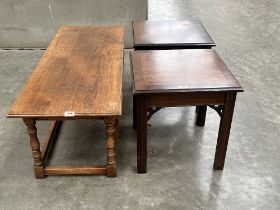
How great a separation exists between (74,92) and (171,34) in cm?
109

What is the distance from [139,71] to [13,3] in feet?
9.15

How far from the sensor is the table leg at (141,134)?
1.94 metres

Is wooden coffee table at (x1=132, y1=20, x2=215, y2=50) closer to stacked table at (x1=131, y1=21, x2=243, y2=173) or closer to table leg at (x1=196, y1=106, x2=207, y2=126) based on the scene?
stacked table at (x1=131, y1=21, x2=243, y2=173)

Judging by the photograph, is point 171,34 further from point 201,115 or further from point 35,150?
point 35,150

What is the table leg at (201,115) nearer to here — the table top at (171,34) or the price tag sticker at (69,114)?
the table top at (171,34)

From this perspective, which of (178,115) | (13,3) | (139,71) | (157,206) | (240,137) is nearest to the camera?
(157,206)

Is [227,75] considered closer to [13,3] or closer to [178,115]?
[178,115]

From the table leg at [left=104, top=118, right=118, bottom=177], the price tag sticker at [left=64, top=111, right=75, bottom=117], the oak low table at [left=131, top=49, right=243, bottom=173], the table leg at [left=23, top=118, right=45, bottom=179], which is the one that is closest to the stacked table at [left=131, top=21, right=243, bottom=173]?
the oak low table at [left=131, top=49, right=243, bottom=173]

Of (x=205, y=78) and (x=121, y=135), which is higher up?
(x=205, y=78)

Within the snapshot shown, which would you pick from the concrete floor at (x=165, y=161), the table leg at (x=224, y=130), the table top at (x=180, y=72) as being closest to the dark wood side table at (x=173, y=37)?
the table top at (x=180, y=72)

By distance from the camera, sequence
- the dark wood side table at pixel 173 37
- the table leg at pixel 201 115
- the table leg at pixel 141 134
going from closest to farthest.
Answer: the table leg at pixel 141 134, the dark wood side table at pixel 173 37, the table leg at pixel 201 115

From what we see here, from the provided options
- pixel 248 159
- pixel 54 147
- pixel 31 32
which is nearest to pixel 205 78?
pixel 248 159

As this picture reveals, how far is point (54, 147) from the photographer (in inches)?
97.5

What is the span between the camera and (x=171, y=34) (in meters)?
2.66
